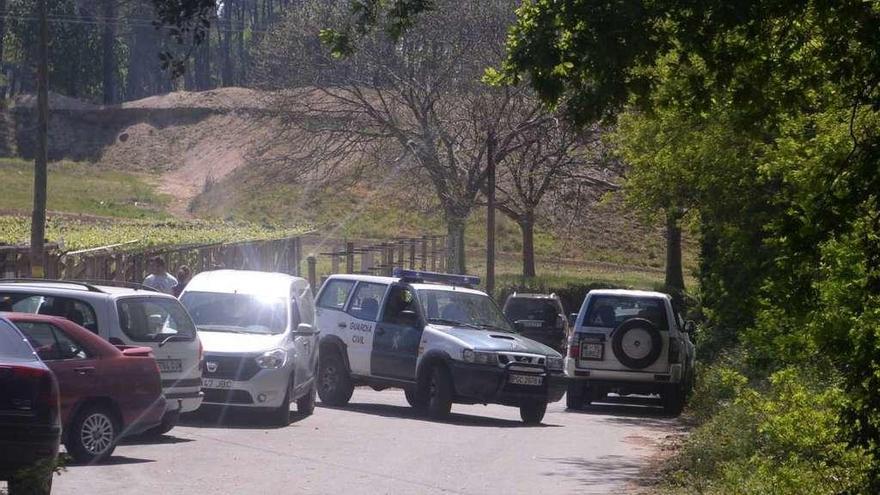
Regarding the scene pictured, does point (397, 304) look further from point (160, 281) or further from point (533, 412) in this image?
point (160, 281)

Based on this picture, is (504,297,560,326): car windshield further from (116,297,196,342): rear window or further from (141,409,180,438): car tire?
(141,409,180,438): car tire

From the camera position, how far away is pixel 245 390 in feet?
52.5

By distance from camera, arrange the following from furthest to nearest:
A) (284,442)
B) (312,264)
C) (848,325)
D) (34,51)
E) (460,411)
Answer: (34,51) < (312,264) < (460,411) < (284,442) < (848,325)

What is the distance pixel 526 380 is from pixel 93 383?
7427 mm

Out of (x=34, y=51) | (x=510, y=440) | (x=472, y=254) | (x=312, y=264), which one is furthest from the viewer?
(x=34, y=51)

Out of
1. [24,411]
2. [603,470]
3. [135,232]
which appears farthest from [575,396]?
[135,232]

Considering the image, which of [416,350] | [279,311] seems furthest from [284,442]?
[416,350]

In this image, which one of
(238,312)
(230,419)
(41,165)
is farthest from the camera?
(41,165)

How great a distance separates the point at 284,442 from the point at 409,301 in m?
4.88

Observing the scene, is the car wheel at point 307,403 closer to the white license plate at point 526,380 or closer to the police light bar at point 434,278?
the police light bar at point 434,278

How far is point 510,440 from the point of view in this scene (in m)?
16.3

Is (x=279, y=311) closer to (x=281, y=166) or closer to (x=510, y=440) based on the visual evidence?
(x=510, y=440)

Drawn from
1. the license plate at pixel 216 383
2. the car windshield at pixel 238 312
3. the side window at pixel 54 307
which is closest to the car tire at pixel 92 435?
the side window at pixel 54 307

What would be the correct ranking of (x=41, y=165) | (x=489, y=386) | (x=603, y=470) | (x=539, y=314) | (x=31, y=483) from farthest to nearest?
(x=539, y=314)
(x=41, y=165)
(x=489, y=386)
(x=603, y=470)
(x=31, y=483)
